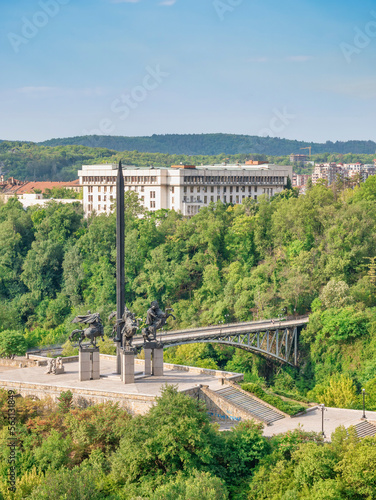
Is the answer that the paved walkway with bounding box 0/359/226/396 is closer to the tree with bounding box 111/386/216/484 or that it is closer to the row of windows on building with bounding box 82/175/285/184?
the tree with bounding box 111/386/216/484

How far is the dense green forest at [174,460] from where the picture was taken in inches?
1367

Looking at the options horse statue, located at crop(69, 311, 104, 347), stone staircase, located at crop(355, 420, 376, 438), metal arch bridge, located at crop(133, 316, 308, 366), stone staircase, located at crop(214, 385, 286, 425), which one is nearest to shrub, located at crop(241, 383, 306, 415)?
stone staircase, located at crop(214, 385, 286, 425)

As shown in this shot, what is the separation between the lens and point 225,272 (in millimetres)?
85375

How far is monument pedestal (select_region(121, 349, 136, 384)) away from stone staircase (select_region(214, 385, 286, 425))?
469 cm

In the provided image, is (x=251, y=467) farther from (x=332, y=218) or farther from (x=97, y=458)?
(x=332, y=218)

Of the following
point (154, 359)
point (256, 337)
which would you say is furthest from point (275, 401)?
point (256, 337)

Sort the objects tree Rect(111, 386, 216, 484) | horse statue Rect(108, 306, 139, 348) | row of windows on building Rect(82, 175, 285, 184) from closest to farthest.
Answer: tree Rect(111, 386, 216, 484) < horse statue Rect(108, 306, 139, 348) < row of windows on building Rect(82, 175, 285, 184)

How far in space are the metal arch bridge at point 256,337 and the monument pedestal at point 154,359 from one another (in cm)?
1428

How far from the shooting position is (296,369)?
71562mm

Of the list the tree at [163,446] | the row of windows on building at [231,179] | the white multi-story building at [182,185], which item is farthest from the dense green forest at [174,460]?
the row of windows on building at [231,179]

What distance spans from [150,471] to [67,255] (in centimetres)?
5619

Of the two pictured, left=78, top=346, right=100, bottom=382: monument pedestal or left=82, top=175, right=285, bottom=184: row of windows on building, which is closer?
left=78, top=346, right=100, bottom=382: monument pedestal

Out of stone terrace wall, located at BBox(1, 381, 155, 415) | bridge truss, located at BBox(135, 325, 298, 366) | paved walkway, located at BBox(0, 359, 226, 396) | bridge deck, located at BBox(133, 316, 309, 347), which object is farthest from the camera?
bridge deck, located at BBox(133, 316, 309, 347)

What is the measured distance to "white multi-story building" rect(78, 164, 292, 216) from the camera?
335 ft
